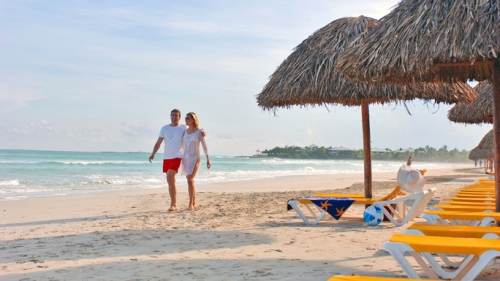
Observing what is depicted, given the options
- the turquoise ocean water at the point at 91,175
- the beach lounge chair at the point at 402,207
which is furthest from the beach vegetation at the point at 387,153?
the beach lounge chair at the point at 402,207

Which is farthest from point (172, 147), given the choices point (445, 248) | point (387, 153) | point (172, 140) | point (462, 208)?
point (387, 153)

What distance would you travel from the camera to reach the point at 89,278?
3.66 m

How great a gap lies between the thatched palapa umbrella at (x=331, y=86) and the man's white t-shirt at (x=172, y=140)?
1296 millimetres

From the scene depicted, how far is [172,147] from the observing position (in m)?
7.70

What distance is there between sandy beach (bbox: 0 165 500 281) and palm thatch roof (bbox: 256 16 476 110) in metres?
1.59

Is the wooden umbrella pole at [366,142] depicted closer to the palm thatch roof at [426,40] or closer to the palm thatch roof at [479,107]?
the palm thatch roof at [479,107]

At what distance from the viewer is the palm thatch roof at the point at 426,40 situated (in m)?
4.01

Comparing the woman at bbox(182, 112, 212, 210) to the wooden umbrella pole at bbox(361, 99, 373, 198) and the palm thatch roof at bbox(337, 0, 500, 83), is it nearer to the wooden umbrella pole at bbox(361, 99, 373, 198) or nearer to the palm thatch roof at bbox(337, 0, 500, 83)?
the wooden umbrella pole at bbox(361, 99, 373, 198)

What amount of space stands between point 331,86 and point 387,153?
79103 millimetres

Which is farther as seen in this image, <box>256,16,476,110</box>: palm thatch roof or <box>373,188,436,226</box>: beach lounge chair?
<box>256,16,476,110</box>: palm thatch roof

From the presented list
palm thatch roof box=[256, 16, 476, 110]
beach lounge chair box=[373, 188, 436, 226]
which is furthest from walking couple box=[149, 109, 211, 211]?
beach lounge chair box=[373, 188, 436, 226]

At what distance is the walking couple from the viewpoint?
25.2 feet

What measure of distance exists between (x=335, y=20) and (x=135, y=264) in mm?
4737

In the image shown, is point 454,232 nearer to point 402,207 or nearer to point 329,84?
point 402,207
